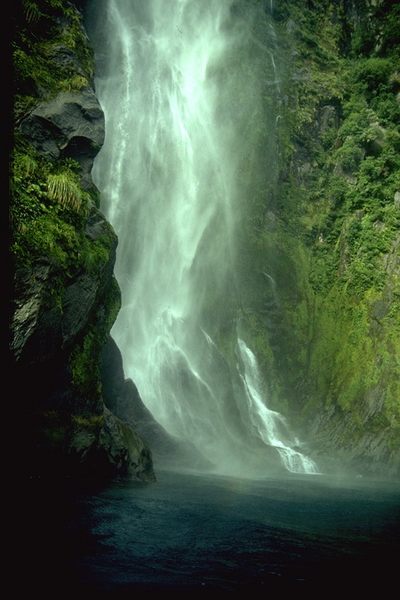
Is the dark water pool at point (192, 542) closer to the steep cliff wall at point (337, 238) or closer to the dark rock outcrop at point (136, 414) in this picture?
the dark rock outcrop at point (136, 414)

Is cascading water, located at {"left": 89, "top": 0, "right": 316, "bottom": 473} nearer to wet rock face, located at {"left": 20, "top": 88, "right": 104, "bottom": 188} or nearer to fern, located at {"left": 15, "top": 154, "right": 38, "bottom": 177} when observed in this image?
wet rock face, located at {"left": 20, "top": 88, "right": 104, "bottom": 188}

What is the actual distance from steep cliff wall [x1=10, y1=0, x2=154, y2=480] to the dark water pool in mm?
1231

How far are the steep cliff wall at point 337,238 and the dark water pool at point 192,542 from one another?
526 inches

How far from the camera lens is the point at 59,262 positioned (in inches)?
377

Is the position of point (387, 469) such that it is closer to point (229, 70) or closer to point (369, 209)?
→ point (369, 209)

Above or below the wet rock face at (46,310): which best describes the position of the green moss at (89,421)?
below

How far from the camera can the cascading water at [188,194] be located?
24.3m

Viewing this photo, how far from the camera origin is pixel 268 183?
32781 mm

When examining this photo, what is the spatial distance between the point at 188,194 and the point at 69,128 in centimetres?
2047

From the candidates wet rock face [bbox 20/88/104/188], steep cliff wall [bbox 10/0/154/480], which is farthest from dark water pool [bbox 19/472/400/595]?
wet rock face [bbox 20/88/104/188]

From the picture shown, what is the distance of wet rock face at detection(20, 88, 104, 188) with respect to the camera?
37.3 ft

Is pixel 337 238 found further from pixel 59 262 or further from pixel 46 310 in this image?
pixel 46 310

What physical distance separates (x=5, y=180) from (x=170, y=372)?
22.8m

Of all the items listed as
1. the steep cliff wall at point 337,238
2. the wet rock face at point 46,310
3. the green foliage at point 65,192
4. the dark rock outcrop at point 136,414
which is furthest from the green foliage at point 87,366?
the steep cliff wall at point 337,238
